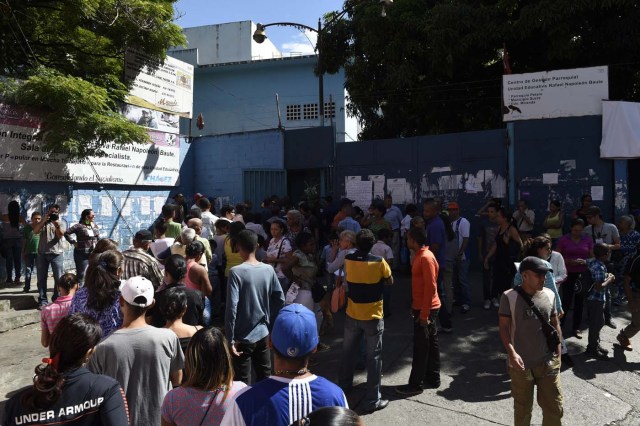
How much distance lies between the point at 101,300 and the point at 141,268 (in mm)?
747

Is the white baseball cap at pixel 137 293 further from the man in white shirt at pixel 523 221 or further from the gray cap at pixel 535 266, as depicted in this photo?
the man in white shirt at pixel 523 221

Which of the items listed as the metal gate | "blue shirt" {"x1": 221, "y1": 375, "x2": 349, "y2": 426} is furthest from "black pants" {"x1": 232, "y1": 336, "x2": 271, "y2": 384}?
the metal gate

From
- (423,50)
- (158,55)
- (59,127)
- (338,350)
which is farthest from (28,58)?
(423,50)

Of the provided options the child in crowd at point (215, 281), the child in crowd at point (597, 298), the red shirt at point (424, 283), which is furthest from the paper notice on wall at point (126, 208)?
the child in crowd at point (597, 298)

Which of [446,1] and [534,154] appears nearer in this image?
[534,154]

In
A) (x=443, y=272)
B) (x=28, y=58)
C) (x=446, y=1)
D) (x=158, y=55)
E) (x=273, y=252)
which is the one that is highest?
(x=446, y=1)

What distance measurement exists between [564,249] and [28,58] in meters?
11.0

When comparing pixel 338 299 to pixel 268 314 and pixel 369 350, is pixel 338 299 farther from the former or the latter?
pixel 268 314

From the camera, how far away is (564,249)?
6.76 metres

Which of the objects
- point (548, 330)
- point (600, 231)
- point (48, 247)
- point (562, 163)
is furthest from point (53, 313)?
point (562, 163)

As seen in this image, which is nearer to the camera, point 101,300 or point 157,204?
point 101,300

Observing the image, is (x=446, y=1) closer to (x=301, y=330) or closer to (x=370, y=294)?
(x=370, y=294)

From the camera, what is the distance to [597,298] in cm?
612

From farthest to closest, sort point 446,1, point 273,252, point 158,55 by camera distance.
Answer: point 446,1 < point 158,55 < point 273,252
